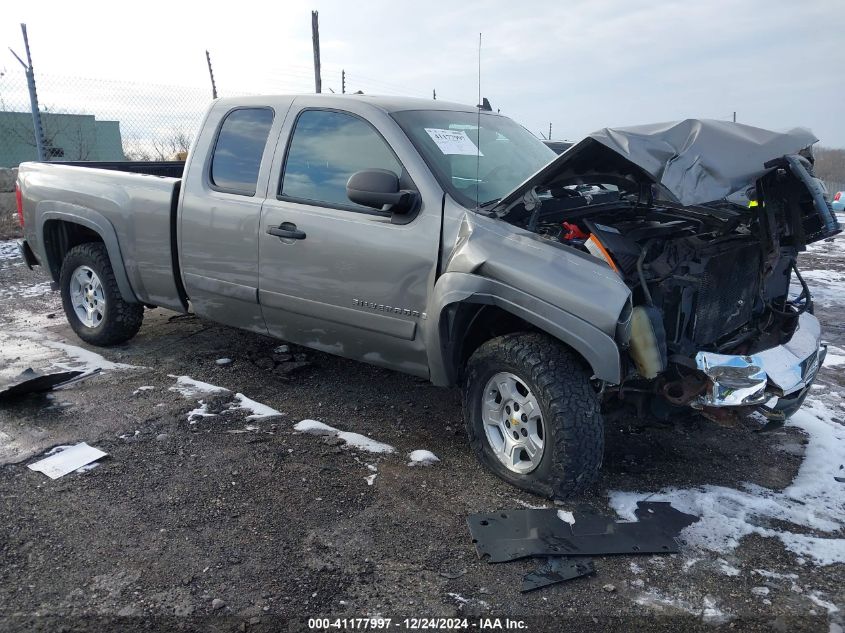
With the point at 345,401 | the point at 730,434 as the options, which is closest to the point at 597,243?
the point at 730,434

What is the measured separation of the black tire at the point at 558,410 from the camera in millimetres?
3029

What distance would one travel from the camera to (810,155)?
11.5 ft

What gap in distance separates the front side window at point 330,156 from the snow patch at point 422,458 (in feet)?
4.52

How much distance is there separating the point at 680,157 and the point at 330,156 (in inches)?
77.1

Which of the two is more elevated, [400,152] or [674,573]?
[400,152]

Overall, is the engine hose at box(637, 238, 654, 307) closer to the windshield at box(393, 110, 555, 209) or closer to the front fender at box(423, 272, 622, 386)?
the front fender at box(423, 272, 622, 386)

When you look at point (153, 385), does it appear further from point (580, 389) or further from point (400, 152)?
point (580, 389)

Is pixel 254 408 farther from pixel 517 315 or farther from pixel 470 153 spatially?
pixel 470 153

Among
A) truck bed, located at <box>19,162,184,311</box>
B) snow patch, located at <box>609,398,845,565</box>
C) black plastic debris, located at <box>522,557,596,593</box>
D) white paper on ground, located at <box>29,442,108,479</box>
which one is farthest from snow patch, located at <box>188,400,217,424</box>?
snow patch, located at <box>609,398,845,565</box>

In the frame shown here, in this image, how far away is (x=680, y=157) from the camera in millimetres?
2951

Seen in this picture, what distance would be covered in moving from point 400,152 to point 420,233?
1.64 ft

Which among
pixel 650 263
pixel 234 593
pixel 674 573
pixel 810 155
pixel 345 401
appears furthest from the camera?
pixel 345 401

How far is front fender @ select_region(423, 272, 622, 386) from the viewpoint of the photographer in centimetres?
291

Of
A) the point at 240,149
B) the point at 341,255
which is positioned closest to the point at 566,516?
the point at 341,255
